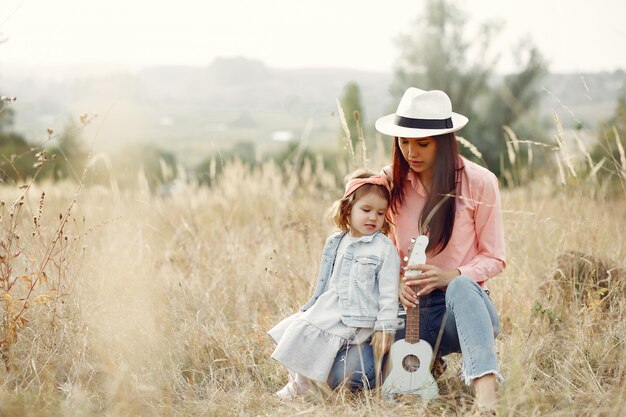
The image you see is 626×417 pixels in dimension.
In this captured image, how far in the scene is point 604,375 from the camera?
10.8ft

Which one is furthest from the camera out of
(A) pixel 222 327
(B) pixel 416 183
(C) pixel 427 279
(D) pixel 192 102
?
(D) pixel 192 102

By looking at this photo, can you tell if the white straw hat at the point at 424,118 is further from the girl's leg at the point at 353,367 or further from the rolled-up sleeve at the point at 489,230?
the girl's leg at the point at 353,367

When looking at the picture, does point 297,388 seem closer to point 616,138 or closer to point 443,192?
point 443,192

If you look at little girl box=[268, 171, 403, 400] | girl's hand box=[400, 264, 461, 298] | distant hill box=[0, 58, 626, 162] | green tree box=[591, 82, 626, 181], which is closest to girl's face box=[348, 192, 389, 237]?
little girl box=[268, 171, 403, 400]

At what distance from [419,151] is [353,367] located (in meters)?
0.97

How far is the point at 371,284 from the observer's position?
303 centimetres

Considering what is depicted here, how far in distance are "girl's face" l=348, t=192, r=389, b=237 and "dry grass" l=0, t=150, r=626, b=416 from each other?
0.59m

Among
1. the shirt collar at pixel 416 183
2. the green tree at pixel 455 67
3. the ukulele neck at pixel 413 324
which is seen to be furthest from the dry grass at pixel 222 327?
the green tree at pixel 455 67

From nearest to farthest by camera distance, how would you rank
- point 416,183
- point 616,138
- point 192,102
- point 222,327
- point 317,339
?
point 317,339
point 416,183
point 222,327
point 616,138
point 192,102

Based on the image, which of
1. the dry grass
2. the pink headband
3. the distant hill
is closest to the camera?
the dry grass

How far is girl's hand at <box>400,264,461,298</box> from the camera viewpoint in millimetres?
2961

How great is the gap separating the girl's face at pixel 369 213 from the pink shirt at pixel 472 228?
18 centimetres

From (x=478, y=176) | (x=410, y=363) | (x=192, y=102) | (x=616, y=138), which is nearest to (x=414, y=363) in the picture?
(x=410, y=363)

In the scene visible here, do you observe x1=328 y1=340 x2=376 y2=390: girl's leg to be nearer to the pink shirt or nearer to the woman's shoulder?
the pink shirt
